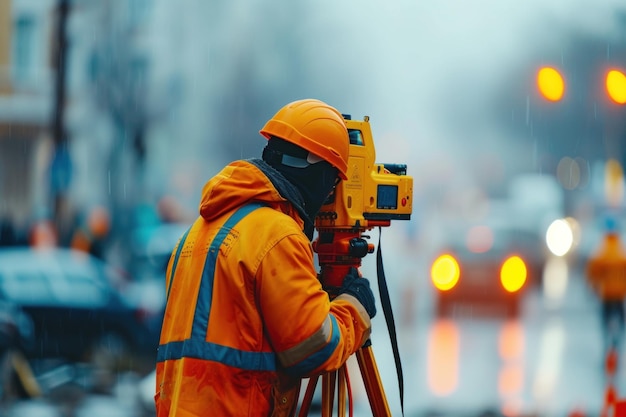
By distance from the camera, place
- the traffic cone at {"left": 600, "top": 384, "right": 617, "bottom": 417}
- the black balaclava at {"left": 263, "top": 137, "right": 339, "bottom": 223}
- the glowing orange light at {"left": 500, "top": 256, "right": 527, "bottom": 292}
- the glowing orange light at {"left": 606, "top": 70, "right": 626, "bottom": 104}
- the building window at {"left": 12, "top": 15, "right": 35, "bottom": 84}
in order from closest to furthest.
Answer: the black balaclava at {"left": 263, "top": 137, "right": 339, "bottom": 223}
the traffic cone at {"left": 600, "top": 384, "right": 617, "bottom": 417}
the glowing orange light at {"left": 606, "top": 70, "right": 626, "bottom": 104}
the glowing orange light at {"left": 500, "top": 256, "right": 527, "bottom": 292}
the building window at {"left": 12, "top": 15, "right": 35, "bottom": 84}

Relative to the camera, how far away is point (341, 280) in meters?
3.30

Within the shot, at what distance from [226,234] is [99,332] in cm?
784

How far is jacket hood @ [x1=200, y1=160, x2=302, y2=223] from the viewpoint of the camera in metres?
2.90

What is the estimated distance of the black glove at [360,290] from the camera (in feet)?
10.2

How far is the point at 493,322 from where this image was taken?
13.9 m

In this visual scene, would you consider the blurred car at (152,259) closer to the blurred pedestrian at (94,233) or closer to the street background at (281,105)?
the street background at (281,105)

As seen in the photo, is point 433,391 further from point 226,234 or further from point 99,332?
point 226,234

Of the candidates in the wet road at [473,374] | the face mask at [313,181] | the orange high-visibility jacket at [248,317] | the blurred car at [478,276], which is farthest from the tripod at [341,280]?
the blurred car at [478,276]

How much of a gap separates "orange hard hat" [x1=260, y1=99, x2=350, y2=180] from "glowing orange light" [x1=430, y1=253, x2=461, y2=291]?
36.2ft

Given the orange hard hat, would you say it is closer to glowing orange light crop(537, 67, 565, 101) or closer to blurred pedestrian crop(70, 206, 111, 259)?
glowing orange light crop(537, 67, 565, 101)

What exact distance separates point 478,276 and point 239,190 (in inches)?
442

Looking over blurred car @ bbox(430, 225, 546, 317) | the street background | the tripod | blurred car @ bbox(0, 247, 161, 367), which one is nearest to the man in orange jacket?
the tripod

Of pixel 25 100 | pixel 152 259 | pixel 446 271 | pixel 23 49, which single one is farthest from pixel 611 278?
pixel 23 49

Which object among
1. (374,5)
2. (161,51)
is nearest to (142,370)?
(161,51)
